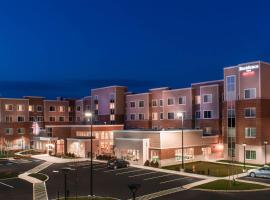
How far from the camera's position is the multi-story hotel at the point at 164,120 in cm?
5438

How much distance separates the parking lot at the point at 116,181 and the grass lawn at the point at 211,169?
390 centimetres

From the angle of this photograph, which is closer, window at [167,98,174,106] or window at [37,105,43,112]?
window at [167,98,174,106]

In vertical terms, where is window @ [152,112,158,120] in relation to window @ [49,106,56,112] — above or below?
below

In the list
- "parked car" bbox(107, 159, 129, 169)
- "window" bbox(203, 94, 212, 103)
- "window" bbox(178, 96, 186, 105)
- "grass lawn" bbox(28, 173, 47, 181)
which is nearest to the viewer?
"grass lawn" bbox(28, 173, 47, 181)

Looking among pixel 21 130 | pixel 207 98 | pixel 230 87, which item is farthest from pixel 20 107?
pixel 230 87

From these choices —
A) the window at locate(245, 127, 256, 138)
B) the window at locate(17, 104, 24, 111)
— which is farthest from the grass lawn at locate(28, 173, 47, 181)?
the window at locate(17, 104, 24, 111)

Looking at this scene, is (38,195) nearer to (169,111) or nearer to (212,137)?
(212,137)

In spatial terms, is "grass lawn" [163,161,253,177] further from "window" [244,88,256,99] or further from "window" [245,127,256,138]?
"window" [244,88,256,99]

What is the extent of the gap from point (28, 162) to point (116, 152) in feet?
52.2

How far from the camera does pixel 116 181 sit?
3997cm

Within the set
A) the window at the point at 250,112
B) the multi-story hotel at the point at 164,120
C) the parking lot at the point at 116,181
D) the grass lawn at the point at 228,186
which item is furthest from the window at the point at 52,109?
the grass lawn at the point at 228,186

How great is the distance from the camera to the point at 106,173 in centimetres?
4578

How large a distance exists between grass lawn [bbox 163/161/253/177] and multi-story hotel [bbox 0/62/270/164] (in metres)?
3.10

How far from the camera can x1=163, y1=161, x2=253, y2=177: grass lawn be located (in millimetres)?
44875
